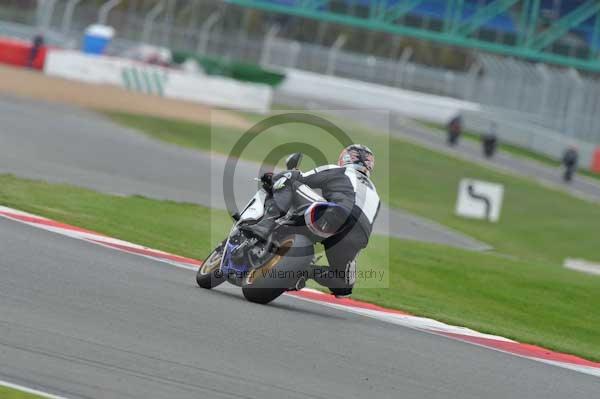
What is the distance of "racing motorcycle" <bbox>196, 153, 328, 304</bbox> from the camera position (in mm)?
8648

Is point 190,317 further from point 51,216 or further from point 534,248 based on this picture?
point 534,248

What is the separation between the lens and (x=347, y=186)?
350 inches

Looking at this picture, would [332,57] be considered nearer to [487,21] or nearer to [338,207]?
[487,21]

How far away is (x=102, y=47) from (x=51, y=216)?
3797cm

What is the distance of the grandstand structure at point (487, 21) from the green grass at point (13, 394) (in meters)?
50.4

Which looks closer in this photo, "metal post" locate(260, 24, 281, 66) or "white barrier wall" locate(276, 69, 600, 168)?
"white barrier wall" locate(276, 69, 600, 168)

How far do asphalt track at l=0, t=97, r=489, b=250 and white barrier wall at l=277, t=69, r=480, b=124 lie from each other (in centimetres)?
2819

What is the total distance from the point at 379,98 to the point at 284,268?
48.0m

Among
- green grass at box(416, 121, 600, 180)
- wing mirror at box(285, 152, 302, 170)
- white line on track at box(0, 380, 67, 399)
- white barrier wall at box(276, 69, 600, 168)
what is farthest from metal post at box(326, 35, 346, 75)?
white line on track at box(0, 380, 67, 399)

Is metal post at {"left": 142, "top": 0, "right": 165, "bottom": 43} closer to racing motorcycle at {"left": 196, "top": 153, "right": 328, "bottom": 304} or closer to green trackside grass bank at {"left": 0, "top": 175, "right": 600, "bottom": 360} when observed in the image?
green trackside grass bank at {"left": 0, "top": 175, "right": 600, "bottom": 360}

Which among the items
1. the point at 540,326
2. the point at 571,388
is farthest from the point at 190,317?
the point at 540,326

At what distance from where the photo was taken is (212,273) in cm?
935

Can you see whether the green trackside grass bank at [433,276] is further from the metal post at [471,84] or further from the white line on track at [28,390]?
the metal post at [471,84]

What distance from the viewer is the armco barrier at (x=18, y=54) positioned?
133ft
